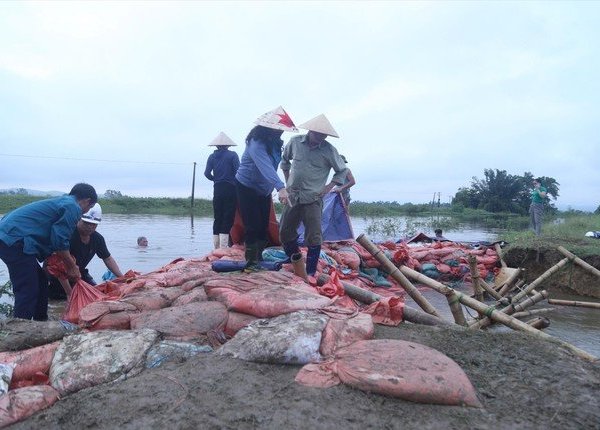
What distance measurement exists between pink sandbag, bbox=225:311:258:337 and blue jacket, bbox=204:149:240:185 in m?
2.80

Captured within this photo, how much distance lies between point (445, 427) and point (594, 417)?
621mm

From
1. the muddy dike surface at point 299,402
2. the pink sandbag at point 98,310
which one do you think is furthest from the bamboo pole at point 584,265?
the pink sandbag at point 98,310

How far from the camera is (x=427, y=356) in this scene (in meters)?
2.23

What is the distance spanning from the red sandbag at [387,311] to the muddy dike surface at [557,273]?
3.40 m

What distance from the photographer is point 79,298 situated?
351cm

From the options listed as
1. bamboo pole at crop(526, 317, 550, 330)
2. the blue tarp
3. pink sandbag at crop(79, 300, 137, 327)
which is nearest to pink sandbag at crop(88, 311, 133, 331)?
pink sandbag at crop(79, 300, 137, 327)

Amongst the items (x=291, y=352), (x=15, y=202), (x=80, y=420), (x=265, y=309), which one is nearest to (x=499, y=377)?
(x=291, y=352)

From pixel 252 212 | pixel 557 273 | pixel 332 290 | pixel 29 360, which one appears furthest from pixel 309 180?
pixel 557 273

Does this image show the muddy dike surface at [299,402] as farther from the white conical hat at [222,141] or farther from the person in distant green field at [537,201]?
the person in distant green field at [537,201]

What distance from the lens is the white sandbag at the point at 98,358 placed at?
2.30 metres

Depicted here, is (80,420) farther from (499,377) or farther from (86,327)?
(499,377)

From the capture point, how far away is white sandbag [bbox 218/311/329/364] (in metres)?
2.35

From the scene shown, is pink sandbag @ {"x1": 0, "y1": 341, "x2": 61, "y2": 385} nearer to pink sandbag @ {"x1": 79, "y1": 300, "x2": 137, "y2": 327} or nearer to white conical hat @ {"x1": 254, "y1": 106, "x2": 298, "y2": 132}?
pink sandbag @ {"x1": 79, "y1": 300, "x2": 137, "y2": 327}

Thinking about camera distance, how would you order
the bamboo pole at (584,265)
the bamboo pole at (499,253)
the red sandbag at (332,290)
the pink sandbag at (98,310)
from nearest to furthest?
1. the pink sandbag at (98,310)
2. the red sandbag at (332,290)
3. the bamboo pole at (584,265)
4. the bamboo pole at (499,253)
